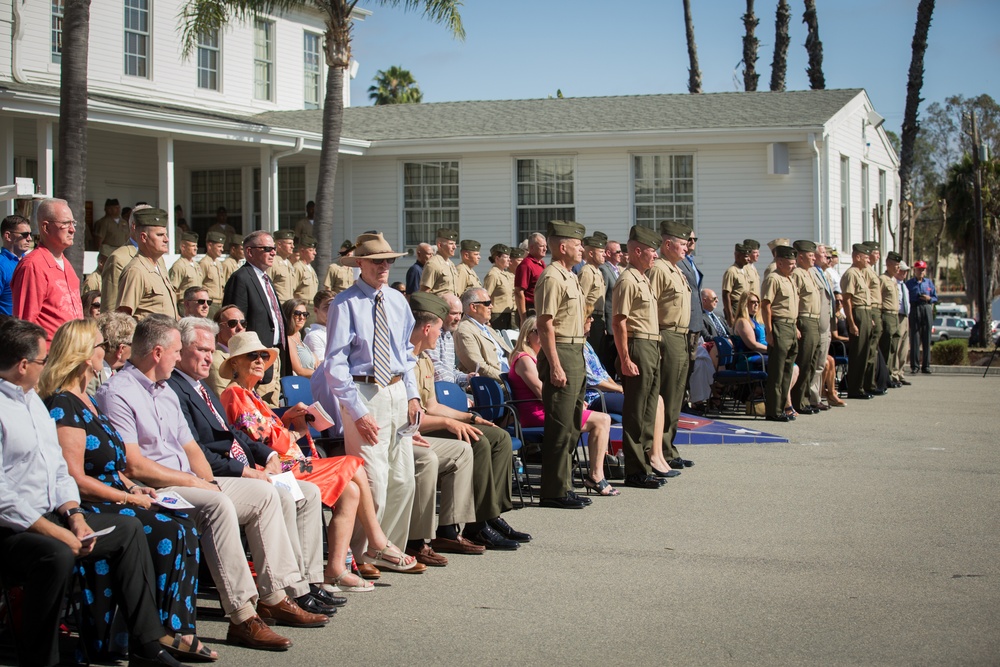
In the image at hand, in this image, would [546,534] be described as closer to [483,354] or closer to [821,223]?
[483,354]

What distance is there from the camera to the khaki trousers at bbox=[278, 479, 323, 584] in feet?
19.8

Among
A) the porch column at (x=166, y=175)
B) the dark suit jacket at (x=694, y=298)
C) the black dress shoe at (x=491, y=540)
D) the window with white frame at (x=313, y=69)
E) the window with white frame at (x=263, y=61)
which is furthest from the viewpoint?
the window with white frame at (x=313, y=69)

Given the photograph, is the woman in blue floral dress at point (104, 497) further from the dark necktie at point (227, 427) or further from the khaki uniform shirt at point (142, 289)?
the khaki uniform shirt at point (142, 289)

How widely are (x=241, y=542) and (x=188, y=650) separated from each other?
2.32 ft

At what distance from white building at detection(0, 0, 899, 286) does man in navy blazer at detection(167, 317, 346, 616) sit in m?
14.0

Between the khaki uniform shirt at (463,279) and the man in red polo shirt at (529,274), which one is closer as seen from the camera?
the man in red polo shirt at (529,274)

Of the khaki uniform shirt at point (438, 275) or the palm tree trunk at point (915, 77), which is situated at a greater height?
the palm tree trunk at point (915, 77)

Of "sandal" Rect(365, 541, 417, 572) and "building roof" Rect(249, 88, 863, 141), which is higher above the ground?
"building roof" Rect(249, 88, 863, 141)

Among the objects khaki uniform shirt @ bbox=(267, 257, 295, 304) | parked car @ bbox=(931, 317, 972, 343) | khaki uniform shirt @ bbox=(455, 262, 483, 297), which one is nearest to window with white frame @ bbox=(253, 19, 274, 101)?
khaki uniform shirt @ bbox=(455, 262, 483, 297)

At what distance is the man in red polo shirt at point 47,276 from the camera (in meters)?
7.67

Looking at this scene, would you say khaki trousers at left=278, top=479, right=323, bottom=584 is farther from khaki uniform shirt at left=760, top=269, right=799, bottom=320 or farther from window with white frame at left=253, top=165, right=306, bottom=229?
window with white frame at left=253, top=165, right=306, bottom=229

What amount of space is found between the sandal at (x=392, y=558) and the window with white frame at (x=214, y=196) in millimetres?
18441

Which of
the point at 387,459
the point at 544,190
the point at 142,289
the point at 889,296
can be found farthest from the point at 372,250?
the point at 544,190

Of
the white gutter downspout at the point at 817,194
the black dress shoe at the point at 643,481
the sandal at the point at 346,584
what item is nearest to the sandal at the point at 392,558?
the sandal at the point at 346,584
